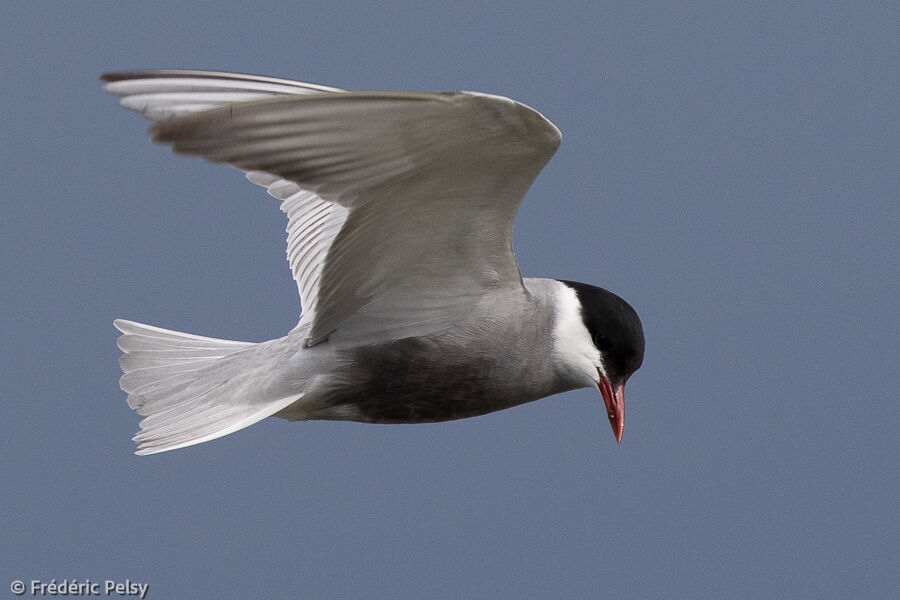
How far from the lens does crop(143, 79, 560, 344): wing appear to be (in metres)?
2.62

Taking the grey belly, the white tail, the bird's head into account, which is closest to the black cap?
the bird's head

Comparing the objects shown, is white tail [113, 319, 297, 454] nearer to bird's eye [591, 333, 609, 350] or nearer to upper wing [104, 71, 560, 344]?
upper wing [104, 71, 560, 344]

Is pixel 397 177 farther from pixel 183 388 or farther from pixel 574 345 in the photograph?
pixel 183 388

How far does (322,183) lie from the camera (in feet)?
9.27

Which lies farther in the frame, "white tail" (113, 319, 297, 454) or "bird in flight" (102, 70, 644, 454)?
"white tail" (113, 319, 297, 454)

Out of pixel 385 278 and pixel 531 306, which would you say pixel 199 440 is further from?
pixel 531 306

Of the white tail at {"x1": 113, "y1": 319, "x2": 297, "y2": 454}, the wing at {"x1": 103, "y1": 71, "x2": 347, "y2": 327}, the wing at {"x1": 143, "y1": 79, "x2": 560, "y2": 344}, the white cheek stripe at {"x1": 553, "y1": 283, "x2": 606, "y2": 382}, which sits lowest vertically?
the white tail at {"x1": 113, "y1": 319, "x2": 297, "y2": 454}

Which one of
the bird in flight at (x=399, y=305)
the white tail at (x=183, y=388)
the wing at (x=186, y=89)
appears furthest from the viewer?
the white tail at (x=183, y=388)

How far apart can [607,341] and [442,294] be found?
552mm

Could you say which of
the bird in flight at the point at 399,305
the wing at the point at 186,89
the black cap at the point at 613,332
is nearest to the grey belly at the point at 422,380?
the bird in flight at the point at 399,305

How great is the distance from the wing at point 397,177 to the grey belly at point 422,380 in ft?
0.22

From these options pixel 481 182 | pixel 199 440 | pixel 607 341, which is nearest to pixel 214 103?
pixel 481 182

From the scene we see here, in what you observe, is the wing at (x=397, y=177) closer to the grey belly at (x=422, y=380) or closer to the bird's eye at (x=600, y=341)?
the grey belly at (x=422, y=380)

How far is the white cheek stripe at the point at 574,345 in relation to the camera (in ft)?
12.1
